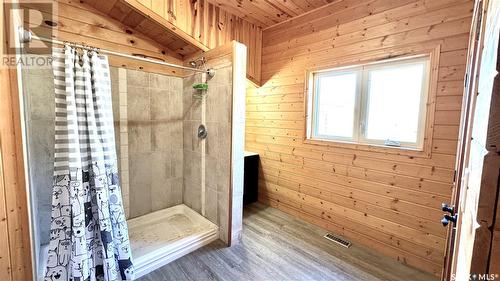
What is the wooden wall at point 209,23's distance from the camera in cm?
214

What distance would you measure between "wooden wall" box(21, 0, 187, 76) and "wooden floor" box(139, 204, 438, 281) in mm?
2230

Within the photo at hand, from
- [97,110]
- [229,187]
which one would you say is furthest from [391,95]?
[97,110]

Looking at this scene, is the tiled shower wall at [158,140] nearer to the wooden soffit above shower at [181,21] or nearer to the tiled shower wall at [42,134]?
the tiled shower wall at [42,134]

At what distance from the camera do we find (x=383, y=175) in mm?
2121

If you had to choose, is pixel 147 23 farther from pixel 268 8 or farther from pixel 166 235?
pixel 166 235

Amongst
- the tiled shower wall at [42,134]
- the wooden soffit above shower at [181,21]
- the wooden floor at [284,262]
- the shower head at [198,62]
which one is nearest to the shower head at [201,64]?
the shower head at [198,62]

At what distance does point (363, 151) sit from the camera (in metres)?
2.25

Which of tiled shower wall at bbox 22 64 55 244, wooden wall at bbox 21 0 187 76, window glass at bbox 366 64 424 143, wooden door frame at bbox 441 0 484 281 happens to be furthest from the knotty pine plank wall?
tiled shower wall at bbox 22 64 55 244

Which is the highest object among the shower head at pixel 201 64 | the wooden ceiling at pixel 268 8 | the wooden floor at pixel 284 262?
the wooden ceiling at pixel 268 8

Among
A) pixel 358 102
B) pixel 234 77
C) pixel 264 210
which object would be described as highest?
pixel 234 77

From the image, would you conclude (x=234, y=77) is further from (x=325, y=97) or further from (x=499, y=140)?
(x=499, y=140)

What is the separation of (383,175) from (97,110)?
258 cm

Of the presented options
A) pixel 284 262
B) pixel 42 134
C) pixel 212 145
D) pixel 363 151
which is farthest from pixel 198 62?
pixel 284 262

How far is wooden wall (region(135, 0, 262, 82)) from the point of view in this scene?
7.02 feet
